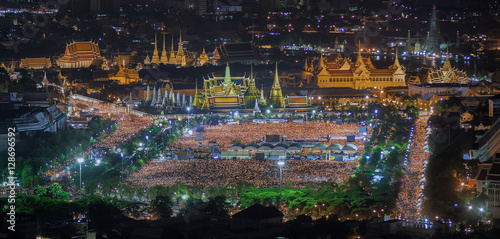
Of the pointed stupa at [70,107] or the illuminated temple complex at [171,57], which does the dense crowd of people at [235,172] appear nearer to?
the pointed stupa at [70,107]

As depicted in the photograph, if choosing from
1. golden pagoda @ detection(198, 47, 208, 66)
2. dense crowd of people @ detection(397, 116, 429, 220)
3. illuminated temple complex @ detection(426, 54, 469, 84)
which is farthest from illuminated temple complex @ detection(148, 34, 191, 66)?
dense crowd of people @ detection(397, 116, 429, 220)

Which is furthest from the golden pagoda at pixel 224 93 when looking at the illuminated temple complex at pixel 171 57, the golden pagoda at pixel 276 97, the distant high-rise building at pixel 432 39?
the distant high-rise building at pixel 432 39

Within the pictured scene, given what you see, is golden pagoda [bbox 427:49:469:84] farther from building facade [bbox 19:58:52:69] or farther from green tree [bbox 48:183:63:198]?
green tree [bbox 48:183:63:198]

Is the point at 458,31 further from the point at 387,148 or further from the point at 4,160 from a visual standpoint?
the point at 4,160

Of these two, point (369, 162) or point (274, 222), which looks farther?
point (369, 162)

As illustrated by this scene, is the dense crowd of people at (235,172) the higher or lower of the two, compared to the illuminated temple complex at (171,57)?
lower

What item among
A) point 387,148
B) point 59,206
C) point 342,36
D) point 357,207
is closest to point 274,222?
point 357,207

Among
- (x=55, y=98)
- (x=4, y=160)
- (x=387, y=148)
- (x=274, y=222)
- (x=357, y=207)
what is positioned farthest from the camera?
(x=55, y=98)
